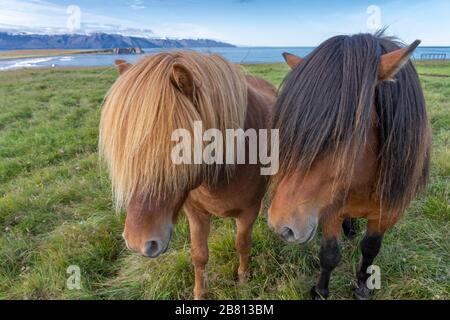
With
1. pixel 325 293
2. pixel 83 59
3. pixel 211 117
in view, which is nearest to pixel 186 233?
pixel 325 293

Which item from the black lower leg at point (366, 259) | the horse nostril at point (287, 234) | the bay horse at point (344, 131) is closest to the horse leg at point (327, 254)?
the black lower leg at point (366, 259)

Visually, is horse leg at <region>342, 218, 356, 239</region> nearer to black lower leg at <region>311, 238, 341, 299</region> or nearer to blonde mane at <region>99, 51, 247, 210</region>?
black lower leg at <region>311, 238, 341, 299</region>

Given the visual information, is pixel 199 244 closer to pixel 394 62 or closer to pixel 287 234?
pixel 287 234

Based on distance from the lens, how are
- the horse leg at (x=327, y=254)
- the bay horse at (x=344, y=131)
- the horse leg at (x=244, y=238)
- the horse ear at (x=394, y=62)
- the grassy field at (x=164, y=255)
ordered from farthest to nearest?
the grassy field at (x=164, y=255)
the horse leg at (x=244, y=238)
the horse leg at (x=327, y=254)
the bay horse at (x=344, y=131)
the horse ear at (x=394, y=62)

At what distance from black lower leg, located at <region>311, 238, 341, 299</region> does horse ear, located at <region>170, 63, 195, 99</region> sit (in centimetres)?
159

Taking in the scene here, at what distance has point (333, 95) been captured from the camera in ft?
4.98

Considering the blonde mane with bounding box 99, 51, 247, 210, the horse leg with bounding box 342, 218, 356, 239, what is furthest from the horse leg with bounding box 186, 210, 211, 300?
the horse leg with bounding box 342, 218, 356, 239

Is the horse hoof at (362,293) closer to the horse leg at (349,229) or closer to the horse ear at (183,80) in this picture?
the horse leg at (349,229)

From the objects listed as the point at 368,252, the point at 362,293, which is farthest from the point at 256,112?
the point at 362,293

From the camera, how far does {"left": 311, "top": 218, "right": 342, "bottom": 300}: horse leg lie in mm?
2316

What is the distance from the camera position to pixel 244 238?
2656mm

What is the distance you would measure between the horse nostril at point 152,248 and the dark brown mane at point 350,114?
2.37ft

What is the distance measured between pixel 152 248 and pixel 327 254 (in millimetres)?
1502

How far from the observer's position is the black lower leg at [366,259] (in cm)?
240
